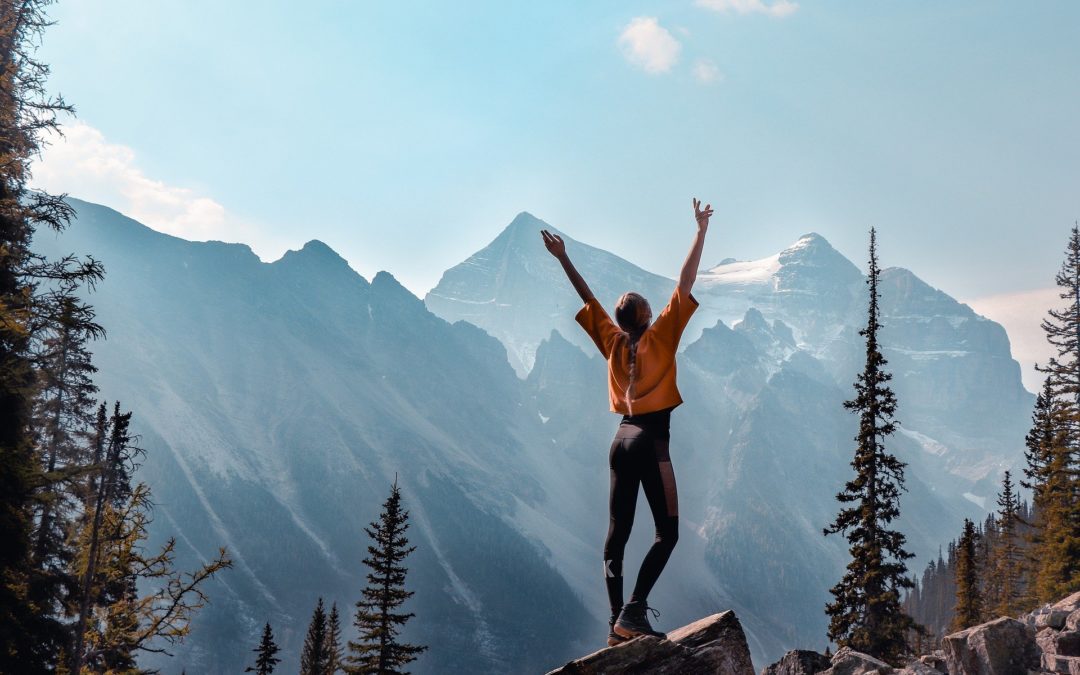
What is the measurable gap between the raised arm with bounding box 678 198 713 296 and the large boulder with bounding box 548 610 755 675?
132 inches

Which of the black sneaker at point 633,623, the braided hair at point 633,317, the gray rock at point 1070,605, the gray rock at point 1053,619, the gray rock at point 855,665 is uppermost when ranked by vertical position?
the braided hair at point 633,317

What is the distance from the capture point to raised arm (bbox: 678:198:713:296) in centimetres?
877

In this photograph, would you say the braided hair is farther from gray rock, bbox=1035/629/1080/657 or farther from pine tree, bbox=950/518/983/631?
pine tree, bbox=950/518/983/631

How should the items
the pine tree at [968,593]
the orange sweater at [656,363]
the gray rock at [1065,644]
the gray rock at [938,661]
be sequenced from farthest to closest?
the pine tree at [968,593]
the gray rock at [938,661]
the gray rock at [1065,644]
the orange sweater at [656,363]

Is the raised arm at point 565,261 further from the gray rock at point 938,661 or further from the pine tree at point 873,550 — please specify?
the pine tree at point 873,550

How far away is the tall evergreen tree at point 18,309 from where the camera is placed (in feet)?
54.2

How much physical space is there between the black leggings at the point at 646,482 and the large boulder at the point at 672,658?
514mm

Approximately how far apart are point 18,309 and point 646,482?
1353cm

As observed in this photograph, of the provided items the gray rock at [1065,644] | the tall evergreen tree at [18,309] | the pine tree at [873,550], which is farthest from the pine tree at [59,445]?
the pine tree at [873,550]

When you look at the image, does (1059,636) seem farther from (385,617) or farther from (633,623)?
(385,617)

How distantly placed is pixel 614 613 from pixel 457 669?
20346cm

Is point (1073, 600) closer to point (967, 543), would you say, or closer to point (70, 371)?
point (70, 371)

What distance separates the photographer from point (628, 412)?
8836 millimetres

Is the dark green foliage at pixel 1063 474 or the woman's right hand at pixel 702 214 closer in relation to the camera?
the woman's right hand at pixel 702 214
